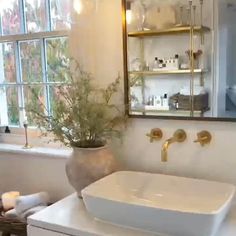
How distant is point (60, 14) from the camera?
6.60ft

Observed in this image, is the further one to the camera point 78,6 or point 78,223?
point 78,6

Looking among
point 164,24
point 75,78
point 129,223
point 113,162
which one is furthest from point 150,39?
point 129,223

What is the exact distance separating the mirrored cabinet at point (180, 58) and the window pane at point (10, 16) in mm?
907

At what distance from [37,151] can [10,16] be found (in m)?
0.89

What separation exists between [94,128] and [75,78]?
1.09ft

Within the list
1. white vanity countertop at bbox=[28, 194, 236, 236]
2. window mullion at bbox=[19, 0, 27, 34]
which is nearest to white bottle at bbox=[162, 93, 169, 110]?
white vanity countertop at bbox=[28, 194, 236, 236]

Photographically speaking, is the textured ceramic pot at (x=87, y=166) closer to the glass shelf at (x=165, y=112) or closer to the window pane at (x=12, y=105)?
the glass shelf at (x=165, y=112)

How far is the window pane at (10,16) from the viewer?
2.21 m

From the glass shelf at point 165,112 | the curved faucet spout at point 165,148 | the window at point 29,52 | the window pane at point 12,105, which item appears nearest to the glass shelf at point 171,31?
the glass shelf at point 165,112

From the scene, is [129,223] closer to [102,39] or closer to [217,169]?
[217,169]

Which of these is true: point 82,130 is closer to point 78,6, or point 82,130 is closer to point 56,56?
point 78,6

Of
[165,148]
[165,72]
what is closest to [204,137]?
[165,148]

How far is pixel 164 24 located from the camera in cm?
153

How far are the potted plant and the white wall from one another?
118 millimetres
